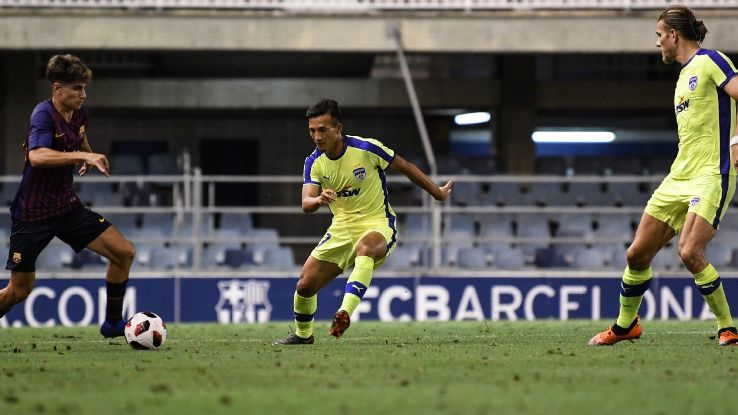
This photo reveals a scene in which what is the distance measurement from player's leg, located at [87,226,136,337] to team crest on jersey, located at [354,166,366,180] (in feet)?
5.99

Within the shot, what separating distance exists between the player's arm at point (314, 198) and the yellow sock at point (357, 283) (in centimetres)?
57

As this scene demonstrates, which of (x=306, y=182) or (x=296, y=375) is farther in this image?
(x=306, y=182)

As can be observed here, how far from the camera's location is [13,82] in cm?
2217

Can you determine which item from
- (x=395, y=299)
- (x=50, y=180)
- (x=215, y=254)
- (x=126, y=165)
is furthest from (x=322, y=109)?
(x=126, y=165)

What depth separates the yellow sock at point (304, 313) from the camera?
1020 centimetres

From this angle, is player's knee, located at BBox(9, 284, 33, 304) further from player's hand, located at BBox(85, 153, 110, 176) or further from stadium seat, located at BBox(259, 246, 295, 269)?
stadium seat, located at BBox(259, 246, 295, 269)

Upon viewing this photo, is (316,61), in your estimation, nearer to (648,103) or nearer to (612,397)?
(648,103)

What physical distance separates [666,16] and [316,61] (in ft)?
46.6

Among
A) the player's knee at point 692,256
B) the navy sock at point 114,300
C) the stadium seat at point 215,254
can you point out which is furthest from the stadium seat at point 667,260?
the navy sock at point 114,300

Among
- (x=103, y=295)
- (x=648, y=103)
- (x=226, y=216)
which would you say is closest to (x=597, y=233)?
Result: (x=648, y=103)

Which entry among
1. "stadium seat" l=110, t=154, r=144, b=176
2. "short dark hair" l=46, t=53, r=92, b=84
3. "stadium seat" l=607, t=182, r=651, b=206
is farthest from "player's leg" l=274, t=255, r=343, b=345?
"stadium seat" l=110, t=154, r=144, b=176

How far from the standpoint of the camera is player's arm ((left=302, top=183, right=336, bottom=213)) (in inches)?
366

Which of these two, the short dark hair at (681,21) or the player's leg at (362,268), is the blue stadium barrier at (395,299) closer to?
the player's leg at (362,268)

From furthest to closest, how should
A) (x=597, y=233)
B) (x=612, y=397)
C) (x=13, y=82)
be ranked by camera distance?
(x=13, y=82)
(x=597, y=233)
(x=612, y=397)
